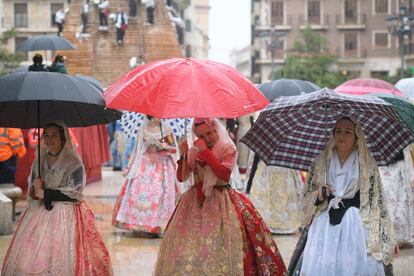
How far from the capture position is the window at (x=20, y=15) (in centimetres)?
6394

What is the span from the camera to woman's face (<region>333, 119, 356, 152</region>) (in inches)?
280

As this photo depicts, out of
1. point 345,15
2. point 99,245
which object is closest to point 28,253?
point 99,245

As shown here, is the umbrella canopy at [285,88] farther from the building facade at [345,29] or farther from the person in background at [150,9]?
the building facade at [345,29]

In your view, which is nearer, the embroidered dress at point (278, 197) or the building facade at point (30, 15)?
the embroidered dress at point (278, 197)

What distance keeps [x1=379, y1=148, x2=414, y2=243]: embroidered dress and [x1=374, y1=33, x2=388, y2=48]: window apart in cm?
5634

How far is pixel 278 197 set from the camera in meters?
12.6

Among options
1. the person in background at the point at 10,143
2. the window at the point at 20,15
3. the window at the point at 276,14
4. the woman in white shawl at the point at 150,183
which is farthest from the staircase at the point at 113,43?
the window at the point at 276,14

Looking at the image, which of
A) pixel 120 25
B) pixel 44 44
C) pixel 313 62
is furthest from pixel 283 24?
pixel 44 44

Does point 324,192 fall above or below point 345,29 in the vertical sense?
below

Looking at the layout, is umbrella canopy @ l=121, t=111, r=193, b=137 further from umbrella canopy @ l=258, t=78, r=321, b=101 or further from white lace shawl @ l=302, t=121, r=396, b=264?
white lace shawl @ l=302, t=121, r=396, b=264

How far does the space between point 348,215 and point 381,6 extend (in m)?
61.8

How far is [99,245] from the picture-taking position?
308 inches

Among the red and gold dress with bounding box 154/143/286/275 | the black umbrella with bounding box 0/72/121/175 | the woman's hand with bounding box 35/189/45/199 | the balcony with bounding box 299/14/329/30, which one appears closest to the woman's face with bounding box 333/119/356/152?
the red and gold dress with bounding box 154/143/286/275

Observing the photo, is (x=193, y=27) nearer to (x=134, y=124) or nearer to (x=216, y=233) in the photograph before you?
(x=134, y=124)
